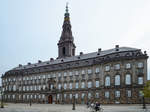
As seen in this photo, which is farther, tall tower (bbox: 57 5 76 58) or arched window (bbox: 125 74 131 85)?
tall tower (bbox: 57 5 76 58)

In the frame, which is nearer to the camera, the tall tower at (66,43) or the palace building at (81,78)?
the palace building at (81,78)

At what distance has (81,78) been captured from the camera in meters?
66.6

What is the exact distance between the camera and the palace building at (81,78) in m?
55.2

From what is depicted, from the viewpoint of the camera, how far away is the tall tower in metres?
87.3

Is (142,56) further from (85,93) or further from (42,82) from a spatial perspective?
(42,82)

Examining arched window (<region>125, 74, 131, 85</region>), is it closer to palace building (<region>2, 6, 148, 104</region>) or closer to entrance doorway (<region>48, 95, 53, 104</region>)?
palace building (<region>2, 6, 148, 104</region>)

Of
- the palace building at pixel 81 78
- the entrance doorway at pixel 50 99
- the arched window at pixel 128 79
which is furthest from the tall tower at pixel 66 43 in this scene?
the arched window at pixel 128 79

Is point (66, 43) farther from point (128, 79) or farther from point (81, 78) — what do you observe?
point (128, 79)

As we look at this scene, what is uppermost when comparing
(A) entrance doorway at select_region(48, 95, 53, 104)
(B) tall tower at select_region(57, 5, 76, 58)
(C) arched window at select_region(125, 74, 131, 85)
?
(B) tall tower at select_region(57, 5, 76, 58)

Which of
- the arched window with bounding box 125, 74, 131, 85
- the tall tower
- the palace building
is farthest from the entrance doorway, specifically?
the arched window with bounding box 125, 74, 131, 85

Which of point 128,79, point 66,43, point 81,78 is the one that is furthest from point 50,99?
point 128,79

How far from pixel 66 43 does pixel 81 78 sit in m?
25.0

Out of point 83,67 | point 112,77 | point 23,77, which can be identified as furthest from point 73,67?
point 23,77

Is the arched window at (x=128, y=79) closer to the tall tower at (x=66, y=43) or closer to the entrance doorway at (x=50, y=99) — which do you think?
the entrance doorway at (x=50, y=99)
